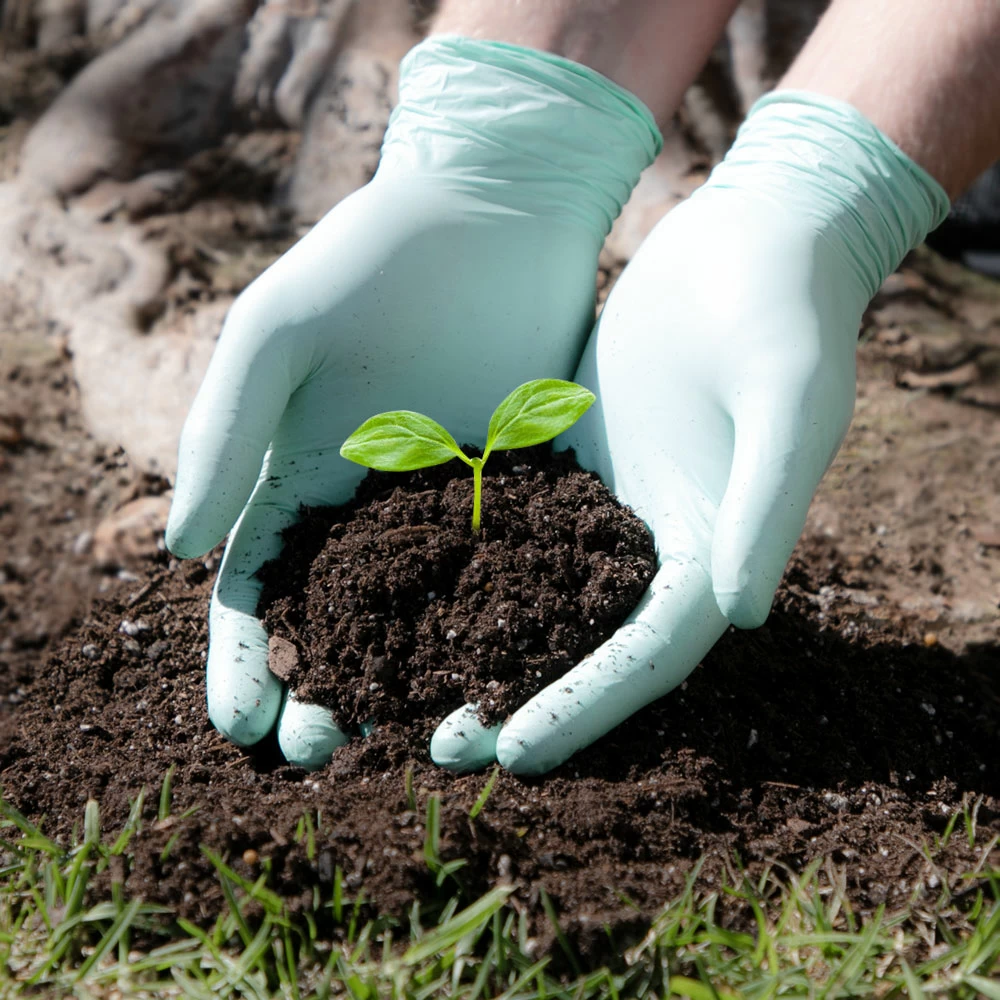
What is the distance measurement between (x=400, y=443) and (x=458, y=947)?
0.80 metres

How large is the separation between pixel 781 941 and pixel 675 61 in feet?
6.32

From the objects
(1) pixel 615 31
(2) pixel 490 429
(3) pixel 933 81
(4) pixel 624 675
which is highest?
(3) pixel 933 81

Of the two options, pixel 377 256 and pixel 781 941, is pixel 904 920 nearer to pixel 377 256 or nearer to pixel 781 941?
pixel 781 941

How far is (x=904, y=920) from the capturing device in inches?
52.2

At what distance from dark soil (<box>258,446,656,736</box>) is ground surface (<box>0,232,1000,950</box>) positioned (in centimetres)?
11

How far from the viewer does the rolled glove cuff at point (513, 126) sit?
208cm

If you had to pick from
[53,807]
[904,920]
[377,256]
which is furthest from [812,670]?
[53,807]

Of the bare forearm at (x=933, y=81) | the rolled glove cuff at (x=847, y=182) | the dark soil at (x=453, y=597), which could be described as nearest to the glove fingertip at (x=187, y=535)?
the dark soil at (x=453, y=597)

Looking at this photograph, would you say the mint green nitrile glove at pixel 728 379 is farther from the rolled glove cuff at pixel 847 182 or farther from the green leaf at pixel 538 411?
the green leaf at pixel 538 411

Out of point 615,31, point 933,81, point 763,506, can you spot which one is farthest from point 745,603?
point 615,31

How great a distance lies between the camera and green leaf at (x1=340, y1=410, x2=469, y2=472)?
5.24 feet

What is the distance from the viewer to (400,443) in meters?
1.62

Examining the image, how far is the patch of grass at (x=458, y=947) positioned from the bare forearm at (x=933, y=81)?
54.6 inches

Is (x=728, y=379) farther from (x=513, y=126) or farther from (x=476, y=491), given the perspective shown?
(x=513, y=126)
